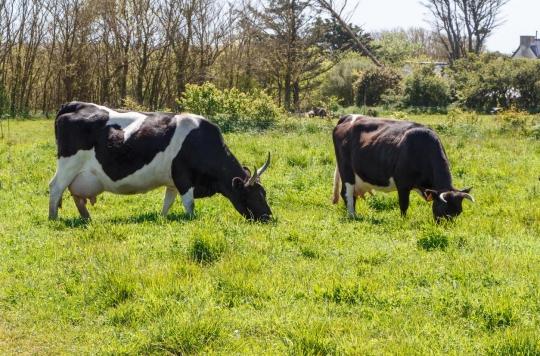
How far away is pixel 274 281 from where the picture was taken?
19.6 feet

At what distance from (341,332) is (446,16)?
5621 centimetres

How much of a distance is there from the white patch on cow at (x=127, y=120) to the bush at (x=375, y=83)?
31.2 meters

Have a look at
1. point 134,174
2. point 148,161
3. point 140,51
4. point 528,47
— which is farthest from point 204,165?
point 528,47

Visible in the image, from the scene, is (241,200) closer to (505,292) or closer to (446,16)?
(505,292)

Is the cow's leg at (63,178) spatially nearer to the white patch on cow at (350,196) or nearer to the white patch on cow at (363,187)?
the white patch on cow at (350,196)

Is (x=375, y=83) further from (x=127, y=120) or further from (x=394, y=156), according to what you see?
(x=127, y=120)

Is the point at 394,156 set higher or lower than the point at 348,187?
higher

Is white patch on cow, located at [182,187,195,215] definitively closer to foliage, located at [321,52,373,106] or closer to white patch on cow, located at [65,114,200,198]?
white patch on cow, located at [65,114,200,198]

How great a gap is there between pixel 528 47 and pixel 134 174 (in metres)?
69.8

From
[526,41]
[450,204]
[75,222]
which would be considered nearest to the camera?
[450,204]

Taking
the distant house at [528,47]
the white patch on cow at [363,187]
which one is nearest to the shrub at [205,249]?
the white patch on cow at [363,187]

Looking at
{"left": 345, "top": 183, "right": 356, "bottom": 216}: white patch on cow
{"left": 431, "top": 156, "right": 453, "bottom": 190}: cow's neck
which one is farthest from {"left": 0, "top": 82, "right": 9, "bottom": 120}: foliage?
{"left": 431, "top": 156, "right": 453, "bottom": 190}: cow's neck

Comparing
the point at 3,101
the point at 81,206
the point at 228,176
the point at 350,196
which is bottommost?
the point at 81,206

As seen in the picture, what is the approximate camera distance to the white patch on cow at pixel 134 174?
9.52 m
